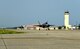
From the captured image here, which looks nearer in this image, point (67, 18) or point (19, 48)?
point (19, 48)

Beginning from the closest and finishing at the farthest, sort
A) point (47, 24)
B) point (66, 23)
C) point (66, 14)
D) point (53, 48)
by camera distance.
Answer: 1. point (53, 48)
2. point (66, 23)
3. point (66, 14)
4. point (47, 24)

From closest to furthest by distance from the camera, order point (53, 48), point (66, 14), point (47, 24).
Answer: point (53, 48), point (66, 14), point (47, 24)

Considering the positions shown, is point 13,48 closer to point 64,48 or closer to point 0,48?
point 0,48

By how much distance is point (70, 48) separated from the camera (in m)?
11.9

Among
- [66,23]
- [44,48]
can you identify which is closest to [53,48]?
[44,48]

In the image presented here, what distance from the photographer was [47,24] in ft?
452

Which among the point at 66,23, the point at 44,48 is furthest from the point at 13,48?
the point at 66,23

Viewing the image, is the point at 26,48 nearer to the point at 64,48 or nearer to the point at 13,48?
the point at 13,48

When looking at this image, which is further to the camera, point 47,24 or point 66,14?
point 47,24

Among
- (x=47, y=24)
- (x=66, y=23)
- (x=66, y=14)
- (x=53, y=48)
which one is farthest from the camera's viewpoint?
(x=47, y=24)

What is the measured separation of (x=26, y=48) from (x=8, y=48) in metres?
0.79

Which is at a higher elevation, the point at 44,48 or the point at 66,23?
the point at 44,48

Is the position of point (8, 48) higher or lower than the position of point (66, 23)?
higher

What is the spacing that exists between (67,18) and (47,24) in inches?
811
